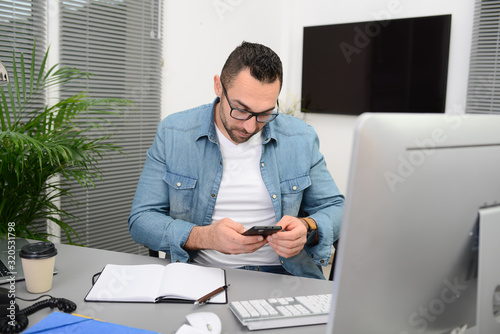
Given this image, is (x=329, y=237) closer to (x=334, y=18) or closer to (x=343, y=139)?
(x=343, y=139)

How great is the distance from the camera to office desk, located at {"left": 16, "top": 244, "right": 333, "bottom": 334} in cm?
100

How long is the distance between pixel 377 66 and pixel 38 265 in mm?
3244

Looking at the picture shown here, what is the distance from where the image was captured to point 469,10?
3.29 m

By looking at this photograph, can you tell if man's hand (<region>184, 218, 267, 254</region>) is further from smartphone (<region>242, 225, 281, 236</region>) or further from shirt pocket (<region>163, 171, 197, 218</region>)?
shirt pocket (<region>163, 171, 197, 218</region>)

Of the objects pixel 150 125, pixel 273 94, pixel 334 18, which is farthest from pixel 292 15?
pixel 273 94

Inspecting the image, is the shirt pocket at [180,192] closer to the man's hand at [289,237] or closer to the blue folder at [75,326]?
the man's hand at [289,237]

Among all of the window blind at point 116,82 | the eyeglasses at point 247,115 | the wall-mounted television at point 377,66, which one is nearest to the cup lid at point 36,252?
the eyeglasses at point 247,115

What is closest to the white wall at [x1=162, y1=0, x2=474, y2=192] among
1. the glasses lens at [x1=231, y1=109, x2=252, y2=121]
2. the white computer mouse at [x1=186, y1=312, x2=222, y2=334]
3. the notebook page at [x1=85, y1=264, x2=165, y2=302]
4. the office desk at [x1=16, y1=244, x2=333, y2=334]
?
the glasses lens at [x1=231, y1=109, x2=252, y2=121]

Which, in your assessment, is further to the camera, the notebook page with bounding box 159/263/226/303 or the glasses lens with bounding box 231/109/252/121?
the glasses lens with bounding box 231/109/252/121

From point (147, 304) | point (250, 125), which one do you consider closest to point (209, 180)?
point (250, 125)

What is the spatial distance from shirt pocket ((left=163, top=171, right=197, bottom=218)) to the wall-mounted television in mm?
2483

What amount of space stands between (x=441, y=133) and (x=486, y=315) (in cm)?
30

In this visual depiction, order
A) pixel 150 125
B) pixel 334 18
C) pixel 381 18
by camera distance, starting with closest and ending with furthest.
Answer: pixel 150 125 < pixel 381 18 < pixel 334 18

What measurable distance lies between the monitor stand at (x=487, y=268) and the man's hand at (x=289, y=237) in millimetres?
635
